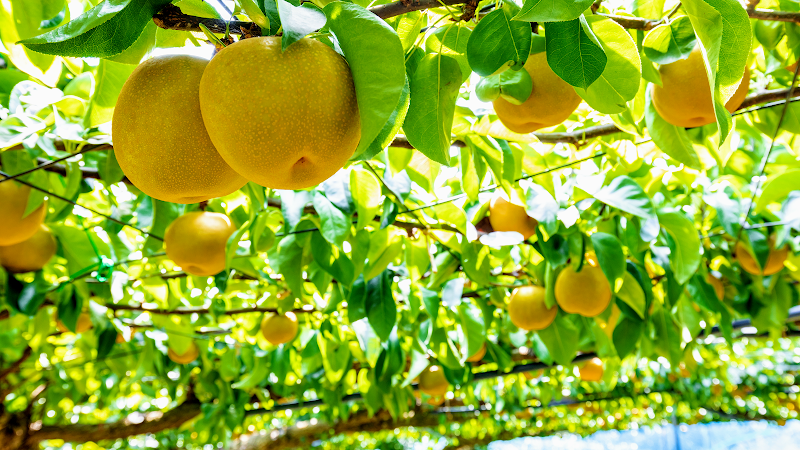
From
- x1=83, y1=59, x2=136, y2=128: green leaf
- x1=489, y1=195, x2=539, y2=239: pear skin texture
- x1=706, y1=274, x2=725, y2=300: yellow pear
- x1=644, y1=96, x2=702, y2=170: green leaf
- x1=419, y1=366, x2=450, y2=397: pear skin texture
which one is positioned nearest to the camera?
x1=83, y1=59, x2=136, y2=128: green leaf

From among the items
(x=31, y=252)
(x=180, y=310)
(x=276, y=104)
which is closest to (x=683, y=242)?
(x=276, y=104)

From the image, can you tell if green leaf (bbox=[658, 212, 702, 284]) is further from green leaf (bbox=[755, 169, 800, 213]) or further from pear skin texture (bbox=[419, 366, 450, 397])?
pear skin texture (bbox=[419, 366, 450, 397])

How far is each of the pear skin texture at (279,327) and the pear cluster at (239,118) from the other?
174 cm

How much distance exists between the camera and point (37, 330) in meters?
2.12

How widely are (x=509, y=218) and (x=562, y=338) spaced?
794 millimetres

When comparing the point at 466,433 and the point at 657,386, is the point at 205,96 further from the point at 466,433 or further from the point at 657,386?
the point at 466,433

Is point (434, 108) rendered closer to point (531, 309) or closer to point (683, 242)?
point (683, 242)

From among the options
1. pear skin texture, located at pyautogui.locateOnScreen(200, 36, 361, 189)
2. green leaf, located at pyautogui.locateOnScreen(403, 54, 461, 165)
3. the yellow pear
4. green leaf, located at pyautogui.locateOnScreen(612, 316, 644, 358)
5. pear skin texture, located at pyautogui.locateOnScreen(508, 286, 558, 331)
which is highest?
pear skin texture, located at pyautogui.locateOnScreen(200, 36, 361, 189)

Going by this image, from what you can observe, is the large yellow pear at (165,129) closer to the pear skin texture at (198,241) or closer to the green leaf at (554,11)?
A: the green leaf at (554,11)

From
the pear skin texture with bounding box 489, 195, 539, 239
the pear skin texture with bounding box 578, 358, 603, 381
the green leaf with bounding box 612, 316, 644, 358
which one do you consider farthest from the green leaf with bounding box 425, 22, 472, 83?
the pear skin texture with bounding box 578, 358, 603, 381

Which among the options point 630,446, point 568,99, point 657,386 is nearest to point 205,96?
point 568,99

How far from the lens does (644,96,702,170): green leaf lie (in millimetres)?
954

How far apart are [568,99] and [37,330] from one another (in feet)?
7.19

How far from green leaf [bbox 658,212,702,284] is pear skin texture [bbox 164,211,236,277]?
1.07 m
